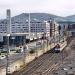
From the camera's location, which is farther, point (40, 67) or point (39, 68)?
point (40, 67)

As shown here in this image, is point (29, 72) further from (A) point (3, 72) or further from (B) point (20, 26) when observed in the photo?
(B) point (20, 26)

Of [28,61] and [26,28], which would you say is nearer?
[28,61]

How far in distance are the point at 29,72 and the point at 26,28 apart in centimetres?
8060

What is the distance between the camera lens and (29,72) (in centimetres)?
2788

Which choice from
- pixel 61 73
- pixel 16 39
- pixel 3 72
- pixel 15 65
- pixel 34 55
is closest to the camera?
pixel 3 72

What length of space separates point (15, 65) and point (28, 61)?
747cm

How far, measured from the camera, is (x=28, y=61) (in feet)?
119

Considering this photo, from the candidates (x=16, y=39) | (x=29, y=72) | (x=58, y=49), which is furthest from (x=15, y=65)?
(x=16, y=39)

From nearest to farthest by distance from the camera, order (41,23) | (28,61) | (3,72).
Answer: (3,72) < (28,61) < (41,23)

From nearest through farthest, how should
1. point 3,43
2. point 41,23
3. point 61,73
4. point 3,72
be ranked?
point 3,72 → point 61,73 → point 3,43 → point 41,23

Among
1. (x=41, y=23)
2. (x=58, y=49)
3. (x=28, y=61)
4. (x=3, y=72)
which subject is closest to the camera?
(x=3, y=72)

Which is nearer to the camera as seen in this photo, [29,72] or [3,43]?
[29,72]

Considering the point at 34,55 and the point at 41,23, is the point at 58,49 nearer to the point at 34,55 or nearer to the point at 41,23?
the point at 34,55

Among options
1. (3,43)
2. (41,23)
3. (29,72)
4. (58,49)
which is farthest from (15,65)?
(41,23)
